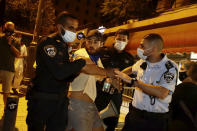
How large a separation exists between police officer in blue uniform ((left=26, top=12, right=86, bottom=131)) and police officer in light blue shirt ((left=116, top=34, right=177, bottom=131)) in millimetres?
692

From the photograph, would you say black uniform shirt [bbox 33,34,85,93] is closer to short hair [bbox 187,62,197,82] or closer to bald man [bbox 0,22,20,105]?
short hair [bbox 187,62,197,82]

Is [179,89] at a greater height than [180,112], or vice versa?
[179,89]

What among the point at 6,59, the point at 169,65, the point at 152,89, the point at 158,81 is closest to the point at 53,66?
the point at 152,89

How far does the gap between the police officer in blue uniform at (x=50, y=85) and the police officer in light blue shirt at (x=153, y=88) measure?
2.27 feet

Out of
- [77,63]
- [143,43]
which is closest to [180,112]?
[143,43]

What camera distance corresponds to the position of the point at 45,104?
105 inches

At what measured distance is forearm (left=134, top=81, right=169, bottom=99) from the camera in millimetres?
2602

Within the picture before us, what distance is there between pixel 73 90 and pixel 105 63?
89 cm

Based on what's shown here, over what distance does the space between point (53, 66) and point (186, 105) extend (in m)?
1.67

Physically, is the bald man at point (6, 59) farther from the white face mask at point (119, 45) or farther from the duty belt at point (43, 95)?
the duty belt at point (43, 95)

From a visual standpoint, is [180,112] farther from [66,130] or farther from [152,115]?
[66,130]

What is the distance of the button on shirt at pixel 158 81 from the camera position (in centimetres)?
271

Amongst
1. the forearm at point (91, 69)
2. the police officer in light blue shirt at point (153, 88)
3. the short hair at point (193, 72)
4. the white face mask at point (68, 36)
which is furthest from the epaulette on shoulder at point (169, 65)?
the white face mask at point (68, 36)

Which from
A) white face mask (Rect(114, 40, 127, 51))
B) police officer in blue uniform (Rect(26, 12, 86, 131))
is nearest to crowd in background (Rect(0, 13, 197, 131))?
police officer in blue uniform (Rect(26, 12, 86, 131))
